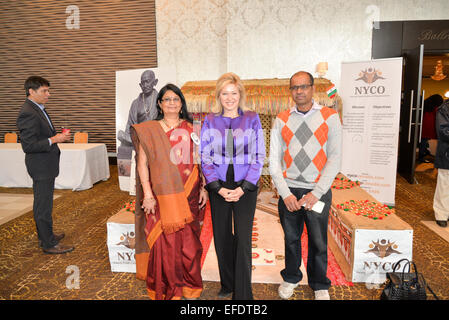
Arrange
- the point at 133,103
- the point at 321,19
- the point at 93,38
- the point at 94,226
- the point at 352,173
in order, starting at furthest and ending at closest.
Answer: the point at 93,38, the point at 321,19, the point at 133,103, the point at 352,173, the point at 94,226

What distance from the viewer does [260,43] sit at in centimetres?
557

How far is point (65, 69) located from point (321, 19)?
6123 millimetres

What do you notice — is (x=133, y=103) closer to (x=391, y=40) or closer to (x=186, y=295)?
(x=186, y=295)

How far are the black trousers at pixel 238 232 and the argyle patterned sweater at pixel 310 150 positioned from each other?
0.30m

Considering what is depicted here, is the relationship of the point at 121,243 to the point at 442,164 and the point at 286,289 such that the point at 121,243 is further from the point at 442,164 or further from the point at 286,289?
the point at 442,164

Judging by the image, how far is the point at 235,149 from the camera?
196 cm

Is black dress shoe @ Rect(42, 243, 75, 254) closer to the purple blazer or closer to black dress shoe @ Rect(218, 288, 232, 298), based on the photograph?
black dress shoe @ Rect(218, 288, 232, 298)

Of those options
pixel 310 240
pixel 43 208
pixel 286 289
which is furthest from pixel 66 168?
pixel 310 240

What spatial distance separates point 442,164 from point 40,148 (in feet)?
14.3

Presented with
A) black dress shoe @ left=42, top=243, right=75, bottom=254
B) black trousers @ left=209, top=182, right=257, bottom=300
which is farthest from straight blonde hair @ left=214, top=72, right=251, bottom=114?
black dress shoe @ left=42, top=243, right=75, bottom=254

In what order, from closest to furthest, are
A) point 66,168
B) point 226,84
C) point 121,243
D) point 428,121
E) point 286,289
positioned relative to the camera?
point 226,84, point 286,289, point 121,243, point 66,168, point 428,121

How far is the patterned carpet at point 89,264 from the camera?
7.75ft

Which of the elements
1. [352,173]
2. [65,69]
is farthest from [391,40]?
[65,69]

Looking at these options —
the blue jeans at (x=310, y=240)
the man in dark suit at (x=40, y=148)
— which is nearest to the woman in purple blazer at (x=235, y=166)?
the blue jeans at (x=310, y=240)
